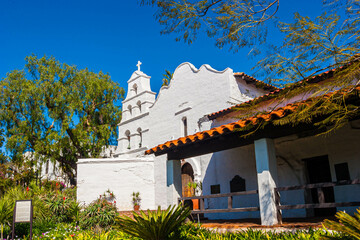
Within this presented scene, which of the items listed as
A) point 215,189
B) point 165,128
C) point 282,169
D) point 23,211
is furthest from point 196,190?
point 23,211

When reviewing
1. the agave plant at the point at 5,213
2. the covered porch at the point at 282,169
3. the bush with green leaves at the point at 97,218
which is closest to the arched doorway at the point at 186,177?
the covered porch at the point at 282,169

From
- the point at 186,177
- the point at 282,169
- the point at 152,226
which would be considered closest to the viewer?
the point at 152,226

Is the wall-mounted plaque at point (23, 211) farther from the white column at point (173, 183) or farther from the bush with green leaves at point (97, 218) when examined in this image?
the white column at point (173, 183)

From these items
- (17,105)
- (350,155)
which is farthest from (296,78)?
(17,105)

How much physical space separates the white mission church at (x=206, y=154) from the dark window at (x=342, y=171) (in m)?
0.03

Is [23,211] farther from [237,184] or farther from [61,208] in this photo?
[237,184]

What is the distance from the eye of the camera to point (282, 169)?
9.81 meters

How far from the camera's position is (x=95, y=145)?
22.2m

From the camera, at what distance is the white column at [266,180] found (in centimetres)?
721

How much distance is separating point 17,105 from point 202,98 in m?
13.1

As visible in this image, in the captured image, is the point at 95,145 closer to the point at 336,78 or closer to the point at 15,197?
the point at 15,197

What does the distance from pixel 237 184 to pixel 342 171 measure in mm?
3720

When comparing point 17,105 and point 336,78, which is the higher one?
point 17,105

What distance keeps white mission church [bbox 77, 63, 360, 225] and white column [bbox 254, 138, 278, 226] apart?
23 mm
